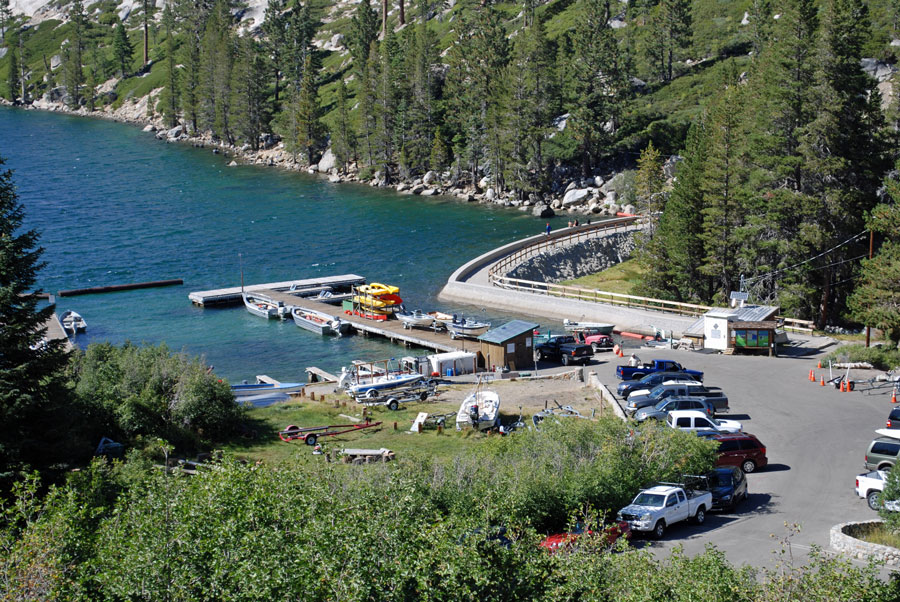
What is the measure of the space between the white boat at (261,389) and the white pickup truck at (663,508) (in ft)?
74.0

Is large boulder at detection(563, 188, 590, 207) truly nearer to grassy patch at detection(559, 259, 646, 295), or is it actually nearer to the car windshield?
grassy patch at detection(559, 259, 646, 295)

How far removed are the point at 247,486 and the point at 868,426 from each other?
24991 mm

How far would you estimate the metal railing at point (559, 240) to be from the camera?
72125 millimetres

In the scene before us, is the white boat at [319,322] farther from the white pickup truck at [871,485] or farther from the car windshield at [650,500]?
the white pickup truck at [871,485]

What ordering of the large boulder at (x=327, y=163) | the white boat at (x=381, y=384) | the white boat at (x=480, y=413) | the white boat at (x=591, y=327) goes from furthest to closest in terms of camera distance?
1. the large boulder at (x=327, y=163)
2. the white boat at (x=591, y=327)
3. the white boat at (x=381, y=384)
4. the white boat at (x=480, y=413)

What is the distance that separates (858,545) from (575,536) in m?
7.60

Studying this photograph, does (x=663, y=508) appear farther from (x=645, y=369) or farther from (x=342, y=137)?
(x=342, y=137)

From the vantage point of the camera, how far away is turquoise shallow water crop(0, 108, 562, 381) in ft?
197

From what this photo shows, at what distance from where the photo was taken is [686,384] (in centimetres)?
3897

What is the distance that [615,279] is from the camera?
7306cm

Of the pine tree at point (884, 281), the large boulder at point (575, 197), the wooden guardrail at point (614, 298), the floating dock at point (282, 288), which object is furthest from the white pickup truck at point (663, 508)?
the large boulder at point (575, 197)

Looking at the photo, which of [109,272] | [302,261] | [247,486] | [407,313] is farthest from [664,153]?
[247,486]

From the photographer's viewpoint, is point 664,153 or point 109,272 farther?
point 664,153

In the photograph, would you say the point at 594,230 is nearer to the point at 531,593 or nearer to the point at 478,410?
the point at 478,410
